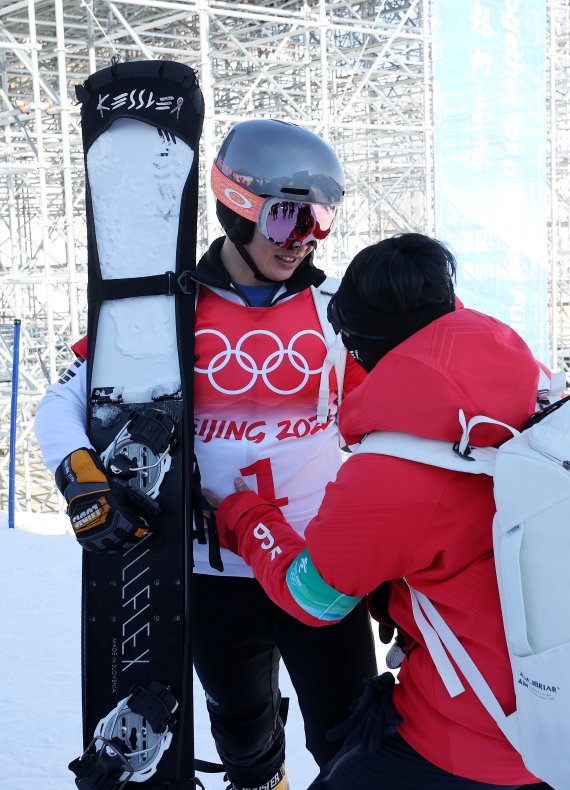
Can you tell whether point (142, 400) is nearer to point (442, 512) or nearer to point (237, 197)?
point (237, 197)

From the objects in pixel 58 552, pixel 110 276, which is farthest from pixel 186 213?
pixel 58 552

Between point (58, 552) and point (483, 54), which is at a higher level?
point (483, 54)

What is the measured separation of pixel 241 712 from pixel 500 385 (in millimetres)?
841

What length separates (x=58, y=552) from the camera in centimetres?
404

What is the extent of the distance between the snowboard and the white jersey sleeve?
22mm

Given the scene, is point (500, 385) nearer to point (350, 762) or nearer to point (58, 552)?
point (350, 762)

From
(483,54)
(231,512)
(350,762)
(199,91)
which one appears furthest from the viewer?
(483,54)

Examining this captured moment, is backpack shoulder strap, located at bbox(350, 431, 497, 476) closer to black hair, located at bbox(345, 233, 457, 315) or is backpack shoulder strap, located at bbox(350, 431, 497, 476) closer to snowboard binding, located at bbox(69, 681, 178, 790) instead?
black hair, located at bbox(345, 233, 457, 315)

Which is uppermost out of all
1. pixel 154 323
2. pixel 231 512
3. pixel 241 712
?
pixel 154 323

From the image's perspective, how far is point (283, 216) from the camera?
4.75 feet

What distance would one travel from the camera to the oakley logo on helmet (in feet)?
4.83

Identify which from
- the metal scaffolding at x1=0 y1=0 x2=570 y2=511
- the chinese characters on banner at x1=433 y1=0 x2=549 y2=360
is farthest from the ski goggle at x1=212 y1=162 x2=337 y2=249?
the metal scaffolding at x1=0 y1=0 x2=570 y2=511

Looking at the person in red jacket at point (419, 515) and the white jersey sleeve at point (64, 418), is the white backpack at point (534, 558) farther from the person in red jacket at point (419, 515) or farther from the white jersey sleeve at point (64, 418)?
the white jersey sleeve at point (64, 418)

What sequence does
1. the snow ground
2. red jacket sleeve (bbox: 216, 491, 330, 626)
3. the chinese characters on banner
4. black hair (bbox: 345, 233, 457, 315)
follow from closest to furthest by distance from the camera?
black hair (bbox: 345, 233, 457, 315), red jacket sleeve (bbox: 216, 491, 330, 626), the snow ground, the chinese characters on banner
